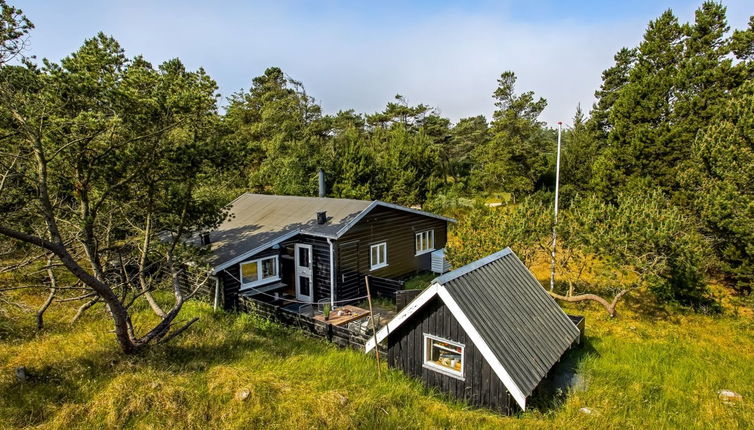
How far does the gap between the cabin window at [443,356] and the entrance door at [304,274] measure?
24.6 ft

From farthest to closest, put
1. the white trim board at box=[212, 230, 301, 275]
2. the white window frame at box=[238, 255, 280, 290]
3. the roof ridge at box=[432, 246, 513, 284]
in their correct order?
the white window frame at box=[238, 255, 280, 290] → the white trim board at box=[212, 230, 301, 275] → the roof ridge at box=[432, 246, 513, 284]

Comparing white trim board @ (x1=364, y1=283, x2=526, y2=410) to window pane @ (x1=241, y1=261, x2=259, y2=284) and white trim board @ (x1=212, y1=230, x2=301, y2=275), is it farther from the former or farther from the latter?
window pane @ (x1=241, y1=261, x2=259, y2=284)

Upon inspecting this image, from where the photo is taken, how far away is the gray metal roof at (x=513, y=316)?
291 inches

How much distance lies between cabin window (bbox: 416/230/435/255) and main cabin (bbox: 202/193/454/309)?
0.62 meters

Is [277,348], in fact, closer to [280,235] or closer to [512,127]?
[280,235]

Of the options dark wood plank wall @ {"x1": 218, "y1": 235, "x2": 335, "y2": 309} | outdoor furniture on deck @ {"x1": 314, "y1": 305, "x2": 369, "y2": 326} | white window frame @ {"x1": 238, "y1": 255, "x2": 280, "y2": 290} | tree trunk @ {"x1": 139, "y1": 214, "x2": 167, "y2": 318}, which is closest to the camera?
tree trunk @ {"x1": 139, "y1": 214, "x2": 167, "y2": 318}

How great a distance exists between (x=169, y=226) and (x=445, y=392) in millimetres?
8140

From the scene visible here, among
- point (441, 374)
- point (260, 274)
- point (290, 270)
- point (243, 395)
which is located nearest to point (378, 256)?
point (290, 270)

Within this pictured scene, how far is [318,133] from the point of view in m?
38.9

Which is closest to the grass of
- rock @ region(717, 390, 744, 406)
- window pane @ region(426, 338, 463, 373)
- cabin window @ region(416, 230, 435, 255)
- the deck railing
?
rock @ region(717, 390, 744, 406)

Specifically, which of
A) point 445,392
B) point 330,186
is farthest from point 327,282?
point 330,186

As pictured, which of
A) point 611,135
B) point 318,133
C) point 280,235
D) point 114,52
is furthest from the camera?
point 318,133

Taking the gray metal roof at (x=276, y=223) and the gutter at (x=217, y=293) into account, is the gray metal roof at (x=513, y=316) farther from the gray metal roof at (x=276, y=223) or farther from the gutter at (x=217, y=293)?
the gutter at (x=217, y=293)

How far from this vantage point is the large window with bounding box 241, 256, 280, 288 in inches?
551
